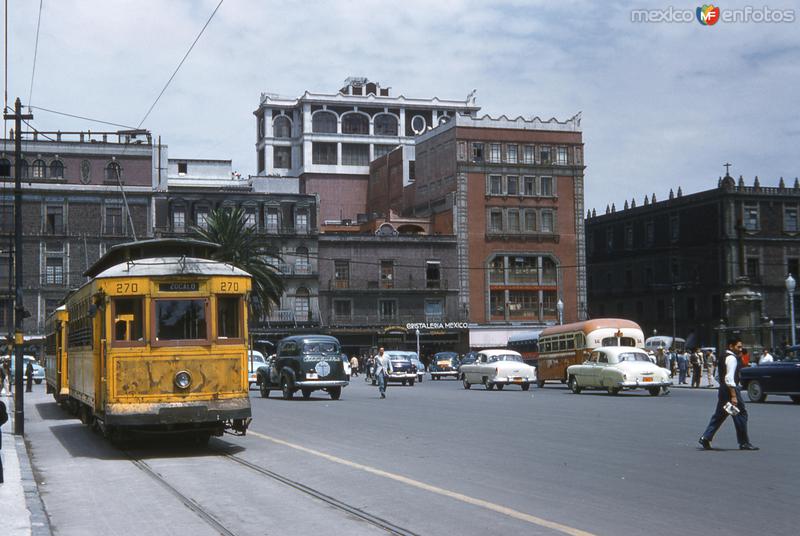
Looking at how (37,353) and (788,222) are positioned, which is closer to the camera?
(37,353)

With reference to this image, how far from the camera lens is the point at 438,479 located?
43.5ft

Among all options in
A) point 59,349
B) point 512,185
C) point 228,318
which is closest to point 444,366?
point 512,185

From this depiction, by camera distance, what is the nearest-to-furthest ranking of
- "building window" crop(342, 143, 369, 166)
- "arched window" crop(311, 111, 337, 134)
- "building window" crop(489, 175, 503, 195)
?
"building window" crop(489, 175, 503, 195)
"arched window" crop(311, 111, 337, 134)
"building window" crop(342, 143, 369, 166)

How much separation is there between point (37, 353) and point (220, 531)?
7242cm

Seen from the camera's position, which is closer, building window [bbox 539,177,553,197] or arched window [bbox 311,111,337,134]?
building window [bbox 539,177,553,197]

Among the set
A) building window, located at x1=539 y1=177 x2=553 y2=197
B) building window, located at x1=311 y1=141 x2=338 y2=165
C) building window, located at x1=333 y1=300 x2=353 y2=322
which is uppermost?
building window, located at x1=311 y1=141 x2=338 y2=165

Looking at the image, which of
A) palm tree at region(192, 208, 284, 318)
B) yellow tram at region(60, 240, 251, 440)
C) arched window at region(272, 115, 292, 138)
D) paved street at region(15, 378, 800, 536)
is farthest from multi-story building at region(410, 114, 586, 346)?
yellow tram at region(60, 240, 251, 440)

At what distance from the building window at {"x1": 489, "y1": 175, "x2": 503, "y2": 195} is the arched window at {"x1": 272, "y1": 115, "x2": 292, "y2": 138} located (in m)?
32.4

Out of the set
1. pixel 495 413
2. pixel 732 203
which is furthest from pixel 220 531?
pixel 732 203

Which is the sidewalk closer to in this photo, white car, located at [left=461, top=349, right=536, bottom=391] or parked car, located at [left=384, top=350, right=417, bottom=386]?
white car, located at [left=461, top=349, right=536, bottom=391]

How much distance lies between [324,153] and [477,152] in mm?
25987

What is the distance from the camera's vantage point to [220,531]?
9.84 metres

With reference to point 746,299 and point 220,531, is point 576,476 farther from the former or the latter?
point 746,299

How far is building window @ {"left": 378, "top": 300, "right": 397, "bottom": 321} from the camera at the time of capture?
84188 mm
